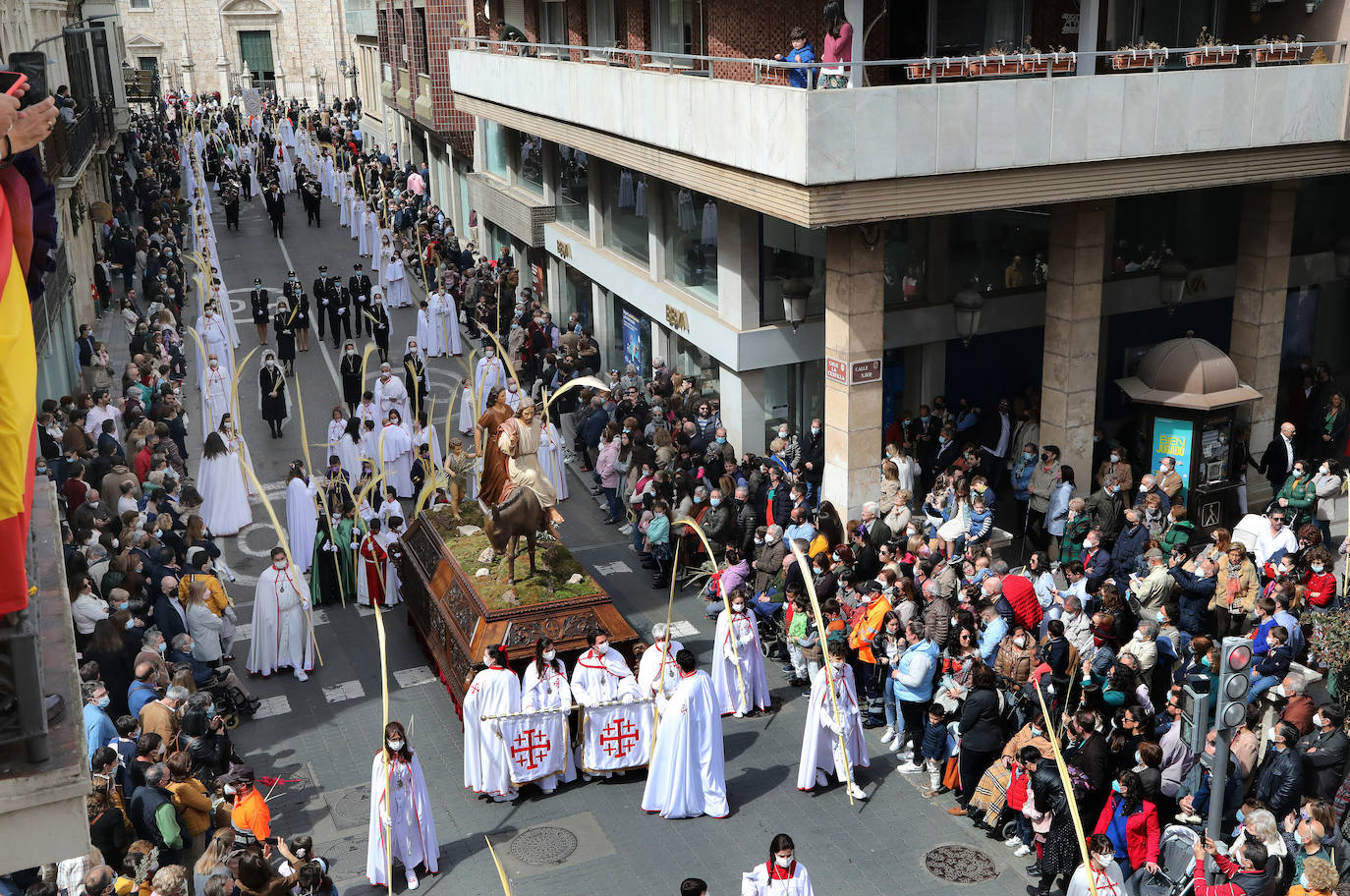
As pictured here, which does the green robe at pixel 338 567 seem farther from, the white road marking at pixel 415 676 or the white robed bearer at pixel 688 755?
the white robed bearer at pixel 688 755

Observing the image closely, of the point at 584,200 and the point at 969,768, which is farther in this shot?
the point at 584,200

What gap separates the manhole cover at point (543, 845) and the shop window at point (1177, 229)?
13818 millimetres

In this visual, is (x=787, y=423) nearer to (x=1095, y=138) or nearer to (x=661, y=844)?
(x=1095, y=138)

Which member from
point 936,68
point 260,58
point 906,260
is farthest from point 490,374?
point 260,58

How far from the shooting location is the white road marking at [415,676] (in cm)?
1573

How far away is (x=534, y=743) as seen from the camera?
13.0 m

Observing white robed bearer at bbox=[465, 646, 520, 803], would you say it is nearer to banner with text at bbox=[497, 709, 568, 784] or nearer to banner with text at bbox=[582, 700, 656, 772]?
banner with text at bbox=[497, 709, 568, 784]

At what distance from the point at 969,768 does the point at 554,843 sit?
3908 millimetres

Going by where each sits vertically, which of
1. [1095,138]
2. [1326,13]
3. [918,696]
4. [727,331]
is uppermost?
[1326,13]

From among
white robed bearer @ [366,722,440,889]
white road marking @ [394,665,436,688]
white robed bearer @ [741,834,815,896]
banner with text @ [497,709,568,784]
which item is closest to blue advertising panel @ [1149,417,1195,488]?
banner with text @ [497,709,568,784]

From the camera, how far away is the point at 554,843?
40.6ft

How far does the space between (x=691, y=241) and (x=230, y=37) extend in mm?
74330

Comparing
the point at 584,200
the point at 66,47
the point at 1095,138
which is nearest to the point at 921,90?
the point at 1095,138

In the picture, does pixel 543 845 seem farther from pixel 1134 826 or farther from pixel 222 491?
pixel 222 491
